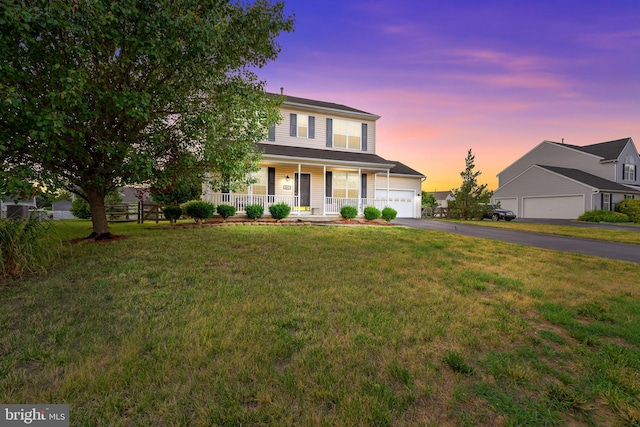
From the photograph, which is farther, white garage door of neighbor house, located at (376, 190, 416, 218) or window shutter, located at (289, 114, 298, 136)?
white garage door of neighbor house, located at (376, 190, 416, 218)

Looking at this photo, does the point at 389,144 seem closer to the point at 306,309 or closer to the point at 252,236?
the point at 252,236

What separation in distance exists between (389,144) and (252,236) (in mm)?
19474

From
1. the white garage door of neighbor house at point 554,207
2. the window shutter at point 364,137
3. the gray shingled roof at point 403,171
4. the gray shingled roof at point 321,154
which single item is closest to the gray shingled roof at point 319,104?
the window shutter at point 364,137

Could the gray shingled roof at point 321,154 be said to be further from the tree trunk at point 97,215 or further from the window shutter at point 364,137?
the tree trunk at point 97,215

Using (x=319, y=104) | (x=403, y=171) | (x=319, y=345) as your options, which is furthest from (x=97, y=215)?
(x=403, y=171)

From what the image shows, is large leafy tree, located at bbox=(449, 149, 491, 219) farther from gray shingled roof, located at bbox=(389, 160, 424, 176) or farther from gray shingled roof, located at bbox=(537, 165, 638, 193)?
gray shingled roof, located at bbox=(537, 165, 638, 193)

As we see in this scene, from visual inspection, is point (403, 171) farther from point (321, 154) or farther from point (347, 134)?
point (321, 154)

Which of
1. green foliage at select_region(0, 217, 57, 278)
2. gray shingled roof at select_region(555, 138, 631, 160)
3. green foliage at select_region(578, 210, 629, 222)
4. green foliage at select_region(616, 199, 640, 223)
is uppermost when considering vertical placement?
gray shingled roof at select_region(555, 138, 631, 160)

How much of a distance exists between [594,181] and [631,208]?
3783mm

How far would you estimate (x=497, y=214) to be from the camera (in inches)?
1008

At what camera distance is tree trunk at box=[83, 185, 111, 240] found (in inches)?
345

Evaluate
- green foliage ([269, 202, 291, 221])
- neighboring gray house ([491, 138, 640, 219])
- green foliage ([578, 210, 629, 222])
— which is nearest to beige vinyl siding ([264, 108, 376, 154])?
green foliage ([269, 202, 291, 221])

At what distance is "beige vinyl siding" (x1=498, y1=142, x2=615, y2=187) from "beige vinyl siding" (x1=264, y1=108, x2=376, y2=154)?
27372 millimetres

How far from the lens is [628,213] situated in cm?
2472
